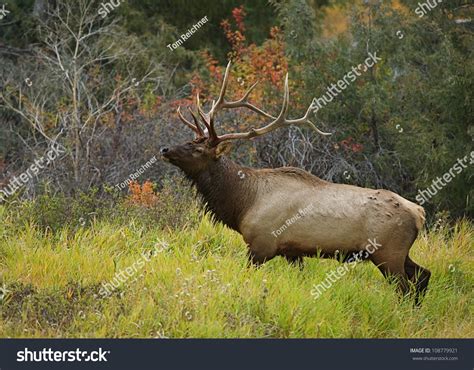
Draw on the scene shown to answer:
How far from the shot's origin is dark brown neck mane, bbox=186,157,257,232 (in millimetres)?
8617

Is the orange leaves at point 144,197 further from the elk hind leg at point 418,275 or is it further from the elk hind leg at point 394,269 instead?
the elk hind leg at point 418,275

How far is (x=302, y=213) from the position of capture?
831 centimetres

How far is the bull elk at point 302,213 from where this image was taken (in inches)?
324

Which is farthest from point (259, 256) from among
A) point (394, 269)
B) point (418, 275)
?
point (418, 275)

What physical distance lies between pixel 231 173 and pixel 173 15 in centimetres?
869

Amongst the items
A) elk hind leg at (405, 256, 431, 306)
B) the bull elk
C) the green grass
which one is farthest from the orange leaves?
elk hind leg at (405, 256, 431, 306)

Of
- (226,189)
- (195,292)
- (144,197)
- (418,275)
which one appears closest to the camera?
(195,292)

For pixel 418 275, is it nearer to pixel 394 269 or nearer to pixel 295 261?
pixel 394 269

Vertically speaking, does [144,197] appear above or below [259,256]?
above

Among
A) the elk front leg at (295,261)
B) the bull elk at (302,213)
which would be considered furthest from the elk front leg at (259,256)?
the elk front leg at (295,261)

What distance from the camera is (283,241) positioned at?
8266 millimetres

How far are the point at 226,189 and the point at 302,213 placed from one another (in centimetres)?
87

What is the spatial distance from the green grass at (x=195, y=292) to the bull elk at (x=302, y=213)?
10.3 inches
